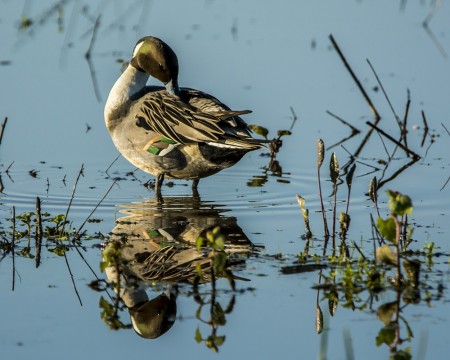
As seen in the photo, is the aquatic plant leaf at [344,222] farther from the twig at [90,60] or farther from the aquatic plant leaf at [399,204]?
the twig at [90,60]

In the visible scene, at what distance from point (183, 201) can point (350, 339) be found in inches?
151

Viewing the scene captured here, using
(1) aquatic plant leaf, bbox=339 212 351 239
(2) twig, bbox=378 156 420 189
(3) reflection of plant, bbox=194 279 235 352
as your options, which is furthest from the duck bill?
(3) reflection of plant, bbox=194 279 235 352

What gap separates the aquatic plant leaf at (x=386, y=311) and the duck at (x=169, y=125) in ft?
8.84

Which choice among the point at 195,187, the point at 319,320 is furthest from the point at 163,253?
the point at 195,187

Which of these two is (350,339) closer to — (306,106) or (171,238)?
(171,238)

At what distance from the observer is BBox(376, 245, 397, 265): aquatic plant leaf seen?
6.04 metres

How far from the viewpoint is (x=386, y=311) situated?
5.80 m

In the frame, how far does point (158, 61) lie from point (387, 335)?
4688mm

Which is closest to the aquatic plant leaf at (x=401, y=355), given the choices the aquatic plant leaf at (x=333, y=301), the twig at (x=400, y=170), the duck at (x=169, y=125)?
the aquatic plant leaf at (x=333, y=301)

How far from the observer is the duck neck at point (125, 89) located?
9.42 metres

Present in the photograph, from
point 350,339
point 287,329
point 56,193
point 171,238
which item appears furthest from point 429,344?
point 56,193

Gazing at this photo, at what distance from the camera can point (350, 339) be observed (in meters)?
5.40

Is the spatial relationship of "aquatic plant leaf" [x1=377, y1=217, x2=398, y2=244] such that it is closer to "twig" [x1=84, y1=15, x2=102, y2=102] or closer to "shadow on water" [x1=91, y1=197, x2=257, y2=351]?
"shadow on water" [x1=91, y1=197, x2=257, y2=351]

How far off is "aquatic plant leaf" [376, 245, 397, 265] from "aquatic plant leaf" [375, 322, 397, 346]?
0.54 metres
